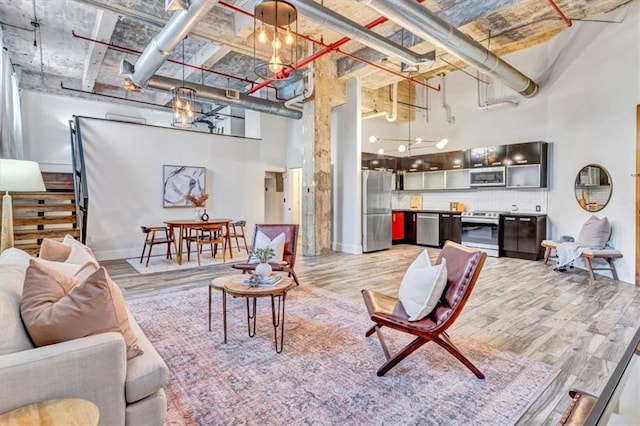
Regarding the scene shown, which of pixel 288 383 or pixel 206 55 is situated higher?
pixel 206 55

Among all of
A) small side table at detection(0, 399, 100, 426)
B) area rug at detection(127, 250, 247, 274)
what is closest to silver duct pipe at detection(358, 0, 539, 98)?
small side table at detection(0, 399, 100, 426)

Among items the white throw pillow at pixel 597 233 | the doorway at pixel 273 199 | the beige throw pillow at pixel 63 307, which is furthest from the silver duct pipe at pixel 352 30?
the doorway at pixel 273 199

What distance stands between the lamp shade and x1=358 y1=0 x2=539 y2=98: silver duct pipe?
3448mm

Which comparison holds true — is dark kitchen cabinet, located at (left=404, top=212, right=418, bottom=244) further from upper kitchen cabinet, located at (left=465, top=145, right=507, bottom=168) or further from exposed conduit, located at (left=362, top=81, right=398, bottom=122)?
exposed conduit, located at (left=362, top=81, right=398, bottom=122)

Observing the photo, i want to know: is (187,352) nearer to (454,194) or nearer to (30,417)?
(30,417)

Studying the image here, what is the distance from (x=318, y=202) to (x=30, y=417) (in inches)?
238

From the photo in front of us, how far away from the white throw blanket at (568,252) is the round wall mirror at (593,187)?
0.86 m

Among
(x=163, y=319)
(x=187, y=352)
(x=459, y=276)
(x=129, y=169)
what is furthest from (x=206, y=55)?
(x=459, y=276)

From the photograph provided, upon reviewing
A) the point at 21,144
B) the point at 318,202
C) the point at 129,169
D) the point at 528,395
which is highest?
the point at 21,144

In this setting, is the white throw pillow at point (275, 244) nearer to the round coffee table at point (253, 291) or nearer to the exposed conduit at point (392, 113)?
the round coffee table at point (253, 291)

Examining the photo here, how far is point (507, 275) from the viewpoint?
17.2ft

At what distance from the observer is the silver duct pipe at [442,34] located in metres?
3.49

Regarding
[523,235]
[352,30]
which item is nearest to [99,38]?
[352,30]

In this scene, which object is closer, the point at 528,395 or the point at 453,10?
the point at 528,395
